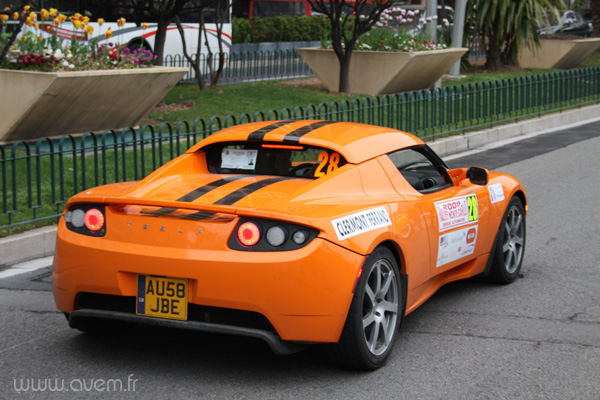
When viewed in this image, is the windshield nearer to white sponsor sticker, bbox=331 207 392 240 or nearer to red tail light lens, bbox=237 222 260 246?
white sponsor sticker, bbox=331 207 392 240

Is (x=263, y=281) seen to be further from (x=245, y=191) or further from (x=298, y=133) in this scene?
(x=298, y=133)

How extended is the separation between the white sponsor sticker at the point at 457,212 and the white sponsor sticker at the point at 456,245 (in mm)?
55

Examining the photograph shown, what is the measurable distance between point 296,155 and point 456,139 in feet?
31.1

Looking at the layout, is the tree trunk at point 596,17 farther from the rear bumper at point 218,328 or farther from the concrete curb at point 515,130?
the rear bumper at point 218,328

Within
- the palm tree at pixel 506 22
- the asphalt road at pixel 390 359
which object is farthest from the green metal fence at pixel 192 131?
the palm tree at pixel 506 22

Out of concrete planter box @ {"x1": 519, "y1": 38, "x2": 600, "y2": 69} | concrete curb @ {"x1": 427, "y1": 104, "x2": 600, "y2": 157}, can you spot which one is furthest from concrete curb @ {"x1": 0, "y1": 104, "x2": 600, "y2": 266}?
concrete planter box @ {"x1": 519, "y1": 38, "x2": 600, "y2": 69}

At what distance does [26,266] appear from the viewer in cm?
750

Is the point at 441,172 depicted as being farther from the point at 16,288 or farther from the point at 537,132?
the point at 537,132

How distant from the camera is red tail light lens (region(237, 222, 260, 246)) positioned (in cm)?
445

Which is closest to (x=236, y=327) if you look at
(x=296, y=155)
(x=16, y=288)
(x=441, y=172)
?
(x=296, y=155)

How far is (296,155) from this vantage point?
5625 mm

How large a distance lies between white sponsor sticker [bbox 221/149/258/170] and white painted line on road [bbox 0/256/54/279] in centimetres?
249
